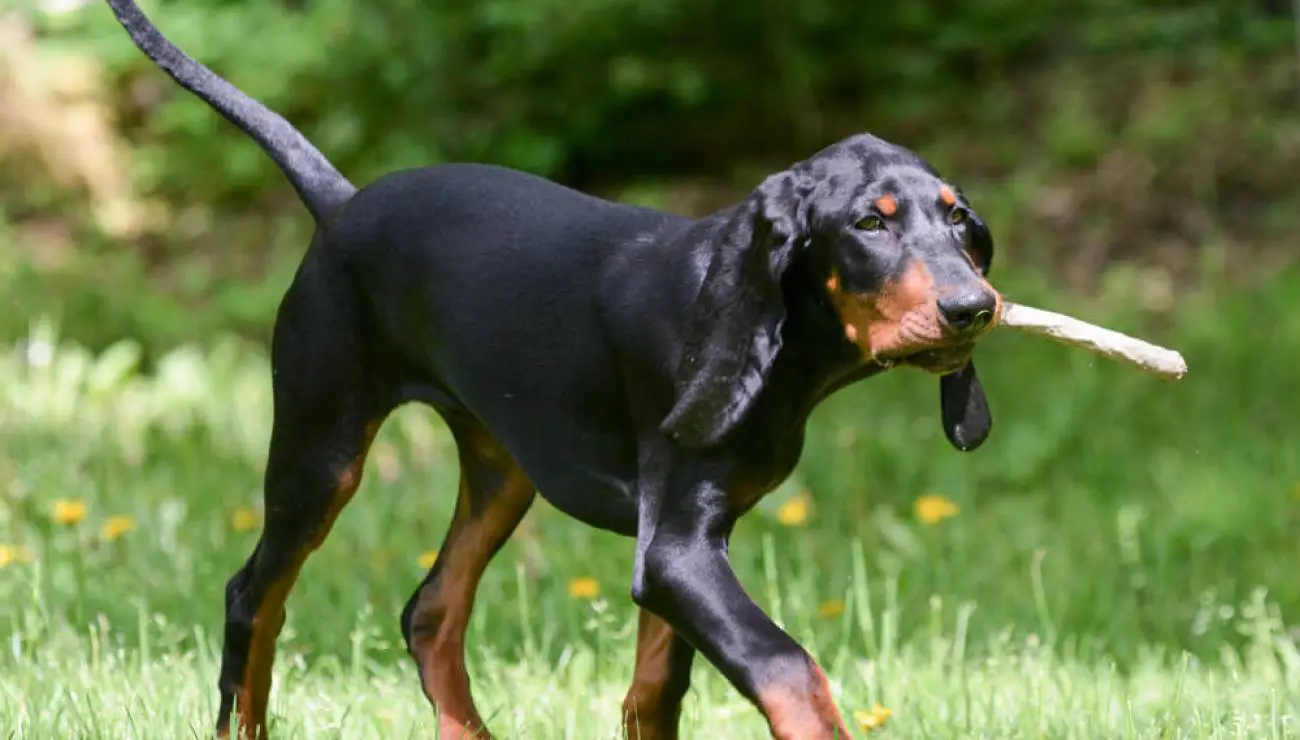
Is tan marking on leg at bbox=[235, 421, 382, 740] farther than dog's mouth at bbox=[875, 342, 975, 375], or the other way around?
tan marking on leg at bbox=[235, 421, 382, 740]

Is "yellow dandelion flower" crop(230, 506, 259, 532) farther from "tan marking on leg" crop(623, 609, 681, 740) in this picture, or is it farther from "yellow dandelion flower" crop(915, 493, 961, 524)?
"tan marking on leg" crop(623, 609, 681, 740)

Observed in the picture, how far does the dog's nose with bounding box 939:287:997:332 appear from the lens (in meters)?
2.83

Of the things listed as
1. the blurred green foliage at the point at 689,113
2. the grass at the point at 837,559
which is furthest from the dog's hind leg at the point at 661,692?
the blurred green foliage at the point at 689,113

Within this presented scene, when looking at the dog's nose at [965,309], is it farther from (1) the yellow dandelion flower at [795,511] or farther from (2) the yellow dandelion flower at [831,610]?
(1) the yellow dandelion flower at [795,511]

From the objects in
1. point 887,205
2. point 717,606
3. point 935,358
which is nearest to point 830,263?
point 887,205

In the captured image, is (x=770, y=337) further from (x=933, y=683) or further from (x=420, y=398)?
(x=933, y=683)

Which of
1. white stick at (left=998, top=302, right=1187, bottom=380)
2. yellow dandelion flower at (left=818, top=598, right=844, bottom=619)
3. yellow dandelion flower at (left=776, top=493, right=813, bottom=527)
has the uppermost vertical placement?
white stick at (left=998, top=302, right=1187, bottom=380)

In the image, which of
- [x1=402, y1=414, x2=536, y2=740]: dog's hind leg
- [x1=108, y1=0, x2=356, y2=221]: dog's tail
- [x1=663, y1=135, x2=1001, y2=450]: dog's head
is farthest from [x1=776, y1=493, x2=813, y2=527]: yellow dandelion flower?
[x1=663, y1=135, x2=1001, y2=450]: dog's head

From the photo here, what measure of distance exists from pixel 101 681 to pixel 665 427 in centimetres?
168

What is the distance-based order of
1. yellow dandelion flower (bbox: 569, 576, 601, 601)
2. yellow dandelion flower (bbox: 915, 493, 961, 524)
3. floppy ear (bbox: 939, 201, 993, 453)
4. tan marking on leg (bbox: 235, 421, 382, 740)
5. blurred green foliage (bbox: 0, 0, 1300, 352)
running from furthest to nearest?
blurred green foliage (bbox: 0, 0, 1300, 352) → yellow dandelion flower (bbox: 915, 493, 961, 524) → yellow dandelion flower (bbox: 569, 576, 601, 601) → tan marking on leg (bbox: 235, 421, 382, 740) → floppy ear (bbox: 939, 201, 993, 453)

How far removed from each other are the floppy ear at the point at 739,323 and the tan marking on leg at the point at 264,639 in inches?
38.1

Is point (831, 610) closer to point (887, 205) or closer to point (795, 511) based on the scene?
point (795, 511)

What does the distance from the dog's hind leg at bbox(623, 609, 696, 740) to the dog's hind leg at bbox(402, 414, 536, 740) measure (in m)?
0.50

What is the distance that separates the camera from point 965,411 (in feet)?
11.4
